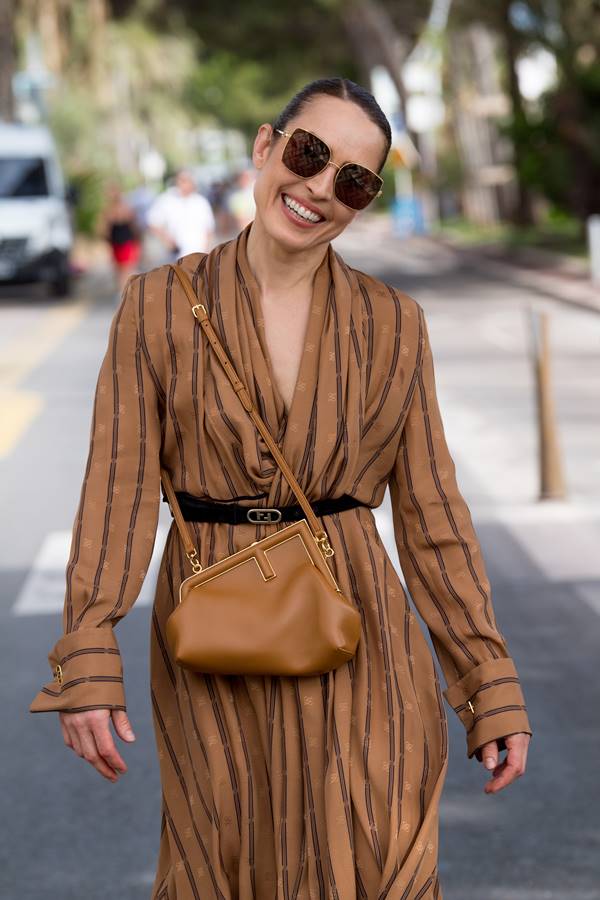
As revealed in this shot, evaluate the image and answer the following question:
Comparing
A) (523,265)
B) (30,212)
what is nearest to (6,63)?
(30,212)

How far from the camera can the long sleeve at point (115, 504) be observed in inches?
113

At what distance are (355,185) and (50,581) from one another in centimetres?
590

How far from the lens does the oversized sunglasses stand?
9.52 ft

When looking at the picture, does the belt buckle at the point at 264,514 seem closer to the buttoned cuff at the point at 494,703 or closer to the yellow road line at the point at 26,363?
the buttoned cuff at the point at 494,703

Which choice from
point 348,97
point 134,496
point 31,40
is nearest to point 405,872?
point 134,496

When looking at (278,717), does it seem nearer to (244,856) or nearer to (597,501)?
(244,856)

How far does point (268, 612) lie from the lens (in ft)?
9.18

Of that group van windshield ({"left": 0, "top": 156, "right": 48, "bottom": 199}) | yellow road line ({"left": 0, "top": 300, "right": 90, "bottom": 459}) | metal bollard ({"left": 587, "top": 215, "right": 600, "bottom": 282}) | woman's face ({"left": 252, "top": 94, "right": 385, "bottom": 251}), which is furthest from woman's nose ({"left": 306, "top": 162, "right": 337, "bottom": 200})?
van windshield ({"left": 0, "top": 156, "right": 48, "bottom": 199})

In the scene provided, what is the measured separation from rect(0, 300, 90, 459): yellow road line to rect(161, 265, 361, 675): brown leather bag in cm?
975

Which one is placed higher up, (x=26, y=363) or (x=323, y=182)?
(x=323, y=182)

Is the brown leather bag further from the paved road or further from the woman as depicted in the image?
the paved road

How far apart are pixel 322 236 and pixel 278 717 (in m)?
0.77

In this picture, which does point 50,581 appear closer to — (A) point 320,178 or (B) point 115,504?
(B) point 115,504

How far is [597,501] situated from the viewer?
33.3 ft
